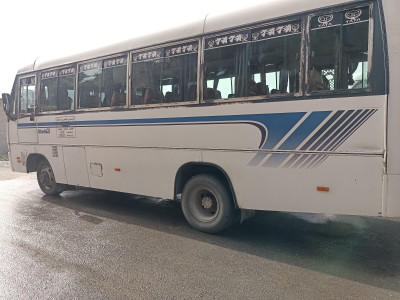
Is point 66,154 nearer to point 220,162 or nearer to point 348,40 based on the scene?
point 220,162

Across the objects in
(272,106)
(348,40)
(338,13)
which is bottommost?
(272,106)

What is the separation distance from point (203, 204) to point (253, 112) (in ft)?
5.80

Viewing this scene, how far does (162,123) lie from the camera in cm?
534

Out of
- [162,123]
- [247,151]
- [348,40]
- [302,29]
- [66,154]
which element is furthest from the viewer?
[66,154]

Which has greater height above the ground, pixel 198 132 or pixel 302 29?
pixel 302 29

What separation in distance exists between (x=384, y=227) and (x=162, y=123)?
414 cm

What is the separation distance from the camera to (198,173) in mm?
5320

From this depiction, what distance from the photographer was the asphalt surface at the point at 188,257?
3.39 meters

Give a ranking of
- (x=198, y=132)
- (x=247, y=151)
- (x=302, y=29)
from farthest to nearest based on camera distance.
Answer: (x=198, y=132) < (x=247, y=151) < (x=302, y=29)

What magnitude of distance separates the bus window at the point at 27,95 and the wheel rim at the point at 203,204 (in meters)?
5.12

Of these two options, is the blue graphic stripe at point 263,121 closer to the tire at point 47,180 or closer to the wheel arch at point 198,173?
the wheel arch at point 198,173

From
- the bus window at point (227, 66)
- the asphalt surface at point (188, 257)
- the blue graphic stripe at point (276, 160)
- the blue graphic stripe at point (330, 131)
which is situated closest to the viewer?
the asphalt surface at point (188, 257)

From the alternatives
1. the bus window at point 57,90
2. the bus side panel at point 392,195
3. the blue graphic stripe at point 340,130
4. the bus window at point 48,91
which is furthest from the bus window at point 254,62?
the bus window at point 48,91

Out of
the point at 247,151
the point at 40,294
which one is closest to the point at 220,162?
the point at 247,151
